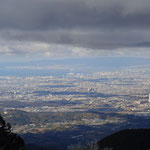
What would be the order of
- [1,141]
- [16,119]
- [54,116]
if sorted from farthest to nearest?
[54,116] → [16,119] → [1,141]

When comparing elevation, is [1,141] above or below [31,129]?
above

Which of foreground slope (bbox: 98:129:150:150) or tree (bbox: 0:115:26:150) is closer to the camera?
tree (bbox: 0:115:26:150)

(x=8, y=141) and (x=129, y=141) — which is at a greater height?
(x=8, y=141)

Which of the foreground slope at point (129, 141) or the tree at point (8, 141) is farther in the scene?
the foreground slope at point (129, 141)

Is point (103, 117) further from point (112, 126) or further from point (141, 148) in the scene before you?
point (141, 148)

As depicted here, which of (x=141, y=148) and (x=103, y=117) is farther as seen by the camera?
(x=103, y=117)

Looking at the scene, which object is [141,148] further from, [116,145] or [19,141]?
[19,141]

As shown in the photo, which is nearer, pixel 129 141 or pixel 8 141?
pixel 8 141

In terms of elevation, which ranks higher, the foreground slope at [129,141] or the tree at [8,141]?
the tree at [8,141]

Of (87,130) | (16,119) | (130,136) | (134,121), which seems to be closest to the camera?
(130,136)

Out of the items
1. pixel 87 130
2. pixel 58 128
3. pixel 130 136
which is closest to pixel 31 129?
pixel 58 128

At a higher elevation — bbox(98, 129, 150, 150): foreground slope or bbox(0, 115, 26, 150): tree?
bbox(0, 115, 26, 150): tree
